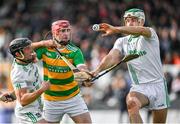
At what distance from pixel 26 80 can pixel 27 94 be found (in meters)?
0.34

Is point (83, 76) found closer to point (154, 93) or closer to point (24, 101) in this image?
point (24, 101)

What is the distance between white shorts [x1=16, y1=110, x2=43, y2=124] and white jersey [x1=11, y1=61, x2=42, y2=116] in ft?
0.14

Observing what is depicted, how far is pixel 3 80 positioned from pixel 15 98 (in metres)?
7.74

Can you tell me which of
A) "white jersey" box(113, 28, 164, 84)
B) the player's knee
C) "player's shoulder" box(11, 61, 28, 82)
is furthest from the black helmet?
the player's knee

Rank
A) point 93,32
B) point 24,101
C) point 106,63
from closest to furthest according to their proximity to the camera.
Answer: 1. point 24,101
2. point 106,63
3. point 93,32

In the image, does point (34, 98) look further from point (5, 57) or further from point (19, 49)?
point (5, 57)

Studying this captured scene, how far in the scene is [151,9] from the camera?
22844mm

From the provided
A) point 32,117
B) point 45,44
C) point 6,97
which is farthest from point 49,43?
point 32,117

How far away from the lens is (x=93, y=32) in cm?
2141

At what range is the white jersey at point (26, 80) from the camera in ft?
37.2

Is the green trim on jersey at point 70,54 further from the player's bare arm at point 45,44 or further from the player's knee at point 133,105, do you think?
the player's knee at point 133,105

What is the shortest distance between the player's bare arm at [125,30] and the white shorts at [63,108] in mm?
1502

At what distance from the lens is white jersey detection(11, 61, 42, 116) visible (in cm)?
1134

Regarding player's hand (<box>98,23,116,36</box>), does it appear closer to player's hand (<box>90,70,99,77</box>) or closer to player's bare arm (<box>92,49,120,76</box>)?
player's hand (<box>90,70,99,77</box>)
